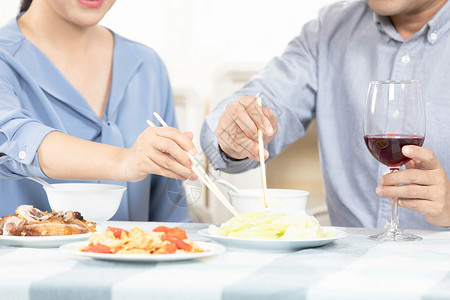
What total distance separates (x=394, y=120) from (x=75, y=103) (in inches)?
34.1

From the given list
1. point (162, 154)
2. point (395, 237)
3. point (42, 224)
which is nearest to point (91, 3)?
point (162, 154)

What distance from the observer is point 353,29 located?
5.95 feet

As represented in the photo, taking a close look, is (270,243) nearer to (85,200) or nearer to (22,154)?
(85,200)

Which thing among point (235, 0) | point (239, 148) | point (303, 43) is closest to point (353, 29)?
point (303, 43)

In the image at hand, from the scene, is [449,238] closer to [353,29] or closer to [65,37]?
[353,29]

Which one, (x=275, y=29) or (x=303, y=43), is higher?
(x=275, y=29)

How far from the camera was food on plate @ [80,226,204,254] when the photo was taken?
2.57 feet

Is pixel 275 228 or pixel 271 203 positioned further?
pixel 271 203

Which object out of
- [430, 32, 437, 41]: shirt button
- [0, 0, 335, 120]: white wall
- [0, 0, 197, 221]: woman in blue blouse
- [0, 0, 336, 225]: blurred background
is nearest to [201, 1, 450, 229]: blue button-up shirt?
[430, 32, 437, 41]: shirt button

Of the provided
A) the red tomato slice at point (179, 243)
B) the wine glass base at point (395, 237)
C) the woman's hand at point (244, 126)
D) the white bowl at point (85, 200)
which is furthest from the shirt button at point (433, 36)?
the red tomato slice at point (179, 243)

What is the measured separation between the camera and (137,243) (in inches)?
30.8

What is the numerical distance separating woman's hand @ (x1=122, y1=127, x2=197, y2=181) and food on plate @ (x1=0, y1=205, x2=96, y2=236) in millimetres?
154

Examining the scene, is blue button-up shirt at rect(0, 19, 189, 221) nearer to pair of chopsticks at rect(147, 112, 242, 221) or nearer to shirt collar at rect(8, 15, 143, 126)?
shirt collar at rect(8, 15, 143, 126)

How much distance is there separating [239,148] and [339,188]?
485mm
